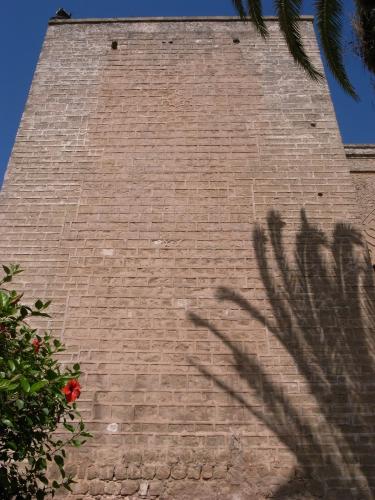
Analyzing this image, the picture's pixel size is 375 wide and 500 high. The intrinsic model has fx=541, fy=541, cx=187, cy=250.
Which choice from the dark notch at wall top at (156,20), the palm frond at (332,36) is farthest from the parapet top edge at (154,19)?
the palm frond at (332,36)

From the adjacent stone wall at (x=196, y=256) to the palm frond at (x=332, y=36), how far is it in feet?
4.99

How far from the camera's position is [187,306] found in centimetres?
569

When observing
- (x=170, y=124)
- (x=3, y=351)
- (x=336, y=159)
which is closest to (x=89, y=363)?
(x=3, y=351)

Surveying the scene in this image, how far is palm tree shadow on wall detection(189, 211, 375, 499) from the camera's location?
4824 mm

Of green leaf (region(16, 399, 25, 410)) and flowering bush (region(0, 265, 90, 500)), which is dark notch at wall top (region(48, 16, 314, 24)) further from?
green leaf (region(16, 399, 25, 410))

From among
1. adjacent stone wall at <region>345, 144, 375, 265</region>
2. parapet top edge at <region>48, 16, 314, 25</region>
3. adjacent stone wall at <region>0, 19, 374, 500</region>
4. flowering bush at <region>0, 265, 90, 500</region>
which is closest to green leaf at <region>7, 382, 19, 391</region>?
flowering bush at <region>0, 265, 90, 500</region>

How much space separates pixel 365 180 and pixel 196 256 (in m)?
3.34

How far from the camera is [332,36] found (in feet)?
16.9

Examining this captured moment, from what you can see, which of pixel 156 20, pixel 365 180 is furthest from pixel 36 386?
pixel 156 20

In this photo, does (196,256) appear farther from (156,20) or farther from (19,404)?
(156,20)

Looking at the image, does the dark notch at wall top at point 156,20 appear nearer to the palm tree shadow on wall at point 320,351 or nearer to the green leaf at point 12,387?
the palm tree shadow on wall at point 320,351

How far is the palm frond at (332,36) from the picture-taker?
500 cm

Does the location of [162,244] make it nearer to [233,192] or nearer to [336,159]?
[233,192]

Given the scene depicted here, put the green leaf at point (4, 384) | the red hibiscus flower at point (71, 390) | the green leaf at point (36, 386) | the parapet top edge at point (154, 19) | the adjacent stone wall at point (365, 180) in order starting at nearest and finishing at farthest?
the green leaf at point (4, 384) < the green leaf at point (36, 386) < the red hibiscus flower at point (71, 390) < the adjacent stone wall at point (365, 180) < the parapet top edge at point (154, 19)
